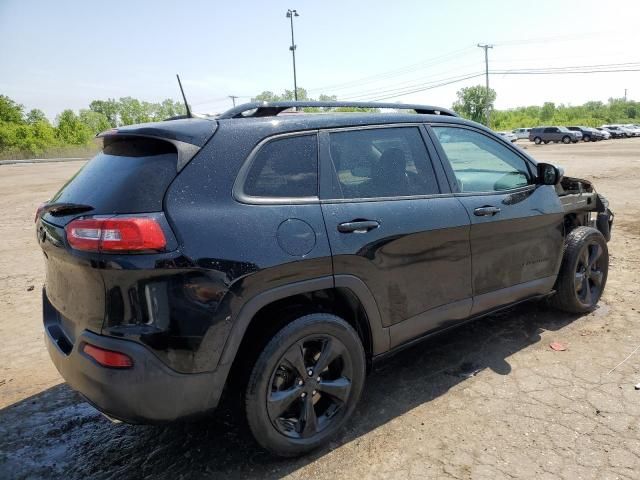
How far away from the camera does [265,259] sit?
229 centimetres

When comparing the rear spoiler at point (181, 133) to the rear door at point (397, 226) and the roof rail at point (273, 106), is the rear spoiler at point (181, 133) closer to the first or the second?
the roof rail at point (273, 106)

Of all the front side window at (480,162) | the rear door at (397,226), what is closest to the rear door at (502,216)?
the front side window at (480,162)

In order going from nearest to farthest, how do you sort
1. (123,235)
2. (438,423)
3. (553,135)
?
(123,235) → (438,423) → (553,135)

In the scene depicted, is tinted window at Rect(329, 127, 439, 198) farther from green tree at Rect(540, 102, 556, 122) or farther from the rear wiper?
green tree at Rect(540, 102, 556, 122)

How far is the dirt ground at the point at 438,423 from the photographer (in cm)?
252

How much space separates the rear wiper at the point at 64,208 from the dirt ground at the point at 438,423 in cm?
136

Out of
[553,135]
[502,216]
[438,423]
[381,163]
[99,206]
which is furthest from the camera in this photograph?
[553,135]

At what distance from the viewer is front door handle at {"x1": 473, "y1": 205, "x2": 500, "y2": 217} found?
3.24 metres

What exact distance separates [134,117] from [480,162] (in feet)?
347

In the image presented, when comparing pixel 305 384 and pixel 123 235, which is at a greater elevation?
pixel 123 235

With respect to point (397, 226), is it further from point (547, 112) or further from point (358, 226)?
point (547, 112)

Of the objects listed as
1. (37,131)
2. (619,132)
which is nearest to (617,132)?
(619,132)

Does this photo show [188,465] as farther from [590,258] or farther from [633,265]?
[633,265]

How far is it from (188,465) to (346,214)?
1.57 meters
